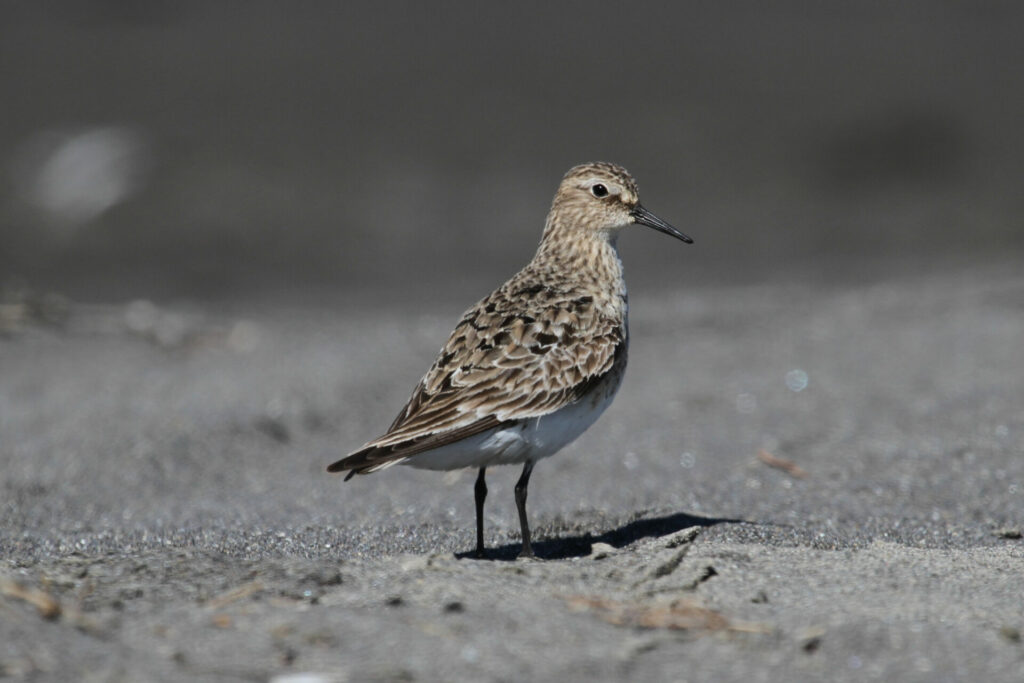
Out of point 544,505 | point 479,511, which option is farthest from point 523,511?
point 544,505

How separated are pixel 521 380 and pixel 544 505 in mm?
1303

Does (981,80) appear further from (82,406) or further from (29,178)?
(82,406)

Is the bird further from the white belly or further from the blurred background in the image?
the blurred background

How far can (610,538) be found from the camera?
5312 millimetres

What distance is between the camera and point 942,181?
17.0m

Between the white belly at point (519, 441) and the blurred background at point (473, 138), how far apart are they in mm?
8702

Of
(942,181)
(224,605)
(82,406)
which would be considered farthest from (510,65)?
(224,605)

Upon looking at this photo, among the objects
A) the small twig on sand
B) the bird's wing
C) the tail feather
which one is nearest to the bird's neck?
the bird's wing

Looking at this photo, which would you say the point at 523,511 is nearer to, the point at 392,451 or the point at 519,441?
the point at 519,441

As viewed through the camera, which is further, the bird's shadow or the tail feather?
the bird's shadow

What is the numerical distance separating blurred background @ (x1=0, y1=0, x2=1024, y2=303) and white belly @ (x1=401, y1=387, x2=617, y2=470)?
870 centimetres

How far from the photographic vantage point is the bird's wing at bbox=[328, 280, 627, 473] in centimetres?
470

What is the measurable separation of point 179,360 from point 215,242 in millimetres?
6060

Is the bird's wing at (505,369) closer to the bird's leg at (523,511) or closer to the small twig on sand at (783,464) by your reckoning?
the bird's leg at (523,511)
